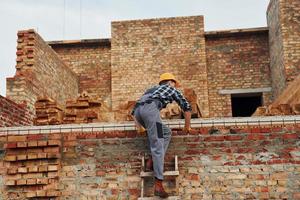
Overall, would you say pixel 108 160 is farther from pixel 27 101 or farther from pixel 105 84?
pixel 105 84

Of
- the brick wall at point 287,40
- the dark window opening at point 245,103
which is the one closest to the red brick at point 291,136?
the brick wall at point 287,40

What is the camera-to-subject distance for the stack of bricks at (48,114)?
22.6ft

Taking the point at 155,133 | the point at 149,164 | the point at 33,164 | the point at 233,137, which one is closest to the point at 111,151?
the point at 149,164

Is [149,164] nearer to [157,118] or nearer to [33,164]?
[157,118]

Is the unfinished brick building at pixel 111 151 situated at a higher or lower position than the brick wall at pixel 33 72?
lower

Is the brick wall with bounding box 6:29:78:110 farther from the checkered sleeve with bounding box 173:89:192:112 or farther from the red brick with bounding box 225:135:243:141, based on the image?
the red brick with bounding box 225:135:243:141

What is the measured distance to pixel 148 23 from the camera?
14.5 m

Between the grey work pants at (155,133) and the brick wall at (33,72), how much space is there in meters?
4.44

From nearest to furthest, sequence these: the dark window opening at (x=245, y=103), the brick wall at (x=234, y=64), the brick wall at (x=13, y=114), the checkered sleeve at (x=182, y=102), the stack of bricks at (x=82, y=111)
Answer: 1. the checkered sleeve at (x=182, y=102)
2. the stack of bricks at (x=82, y=111)
3. the brick wall at (x=13, y=114)
4. the brick wall at (x=234, y=64)
5. the dark window opening at (x=245, y=103)

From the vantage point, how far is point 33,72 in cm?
1024

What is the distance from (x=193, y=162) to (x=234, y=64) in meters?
8.50

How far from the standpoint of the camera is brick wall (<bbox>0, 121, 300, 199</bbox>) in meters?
5.91

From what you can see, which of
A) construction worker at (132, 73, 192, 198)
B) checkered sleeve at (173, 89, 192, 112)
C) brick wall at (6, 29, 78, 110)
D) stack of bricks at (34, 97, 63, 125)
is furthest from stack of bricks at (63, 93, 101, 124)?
brick wall at (6, 29, 78, 110)

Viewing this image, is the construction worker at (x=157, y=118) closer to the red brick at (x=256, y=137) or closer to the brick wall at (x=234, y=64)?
the red brick at (x=256, y=137)
